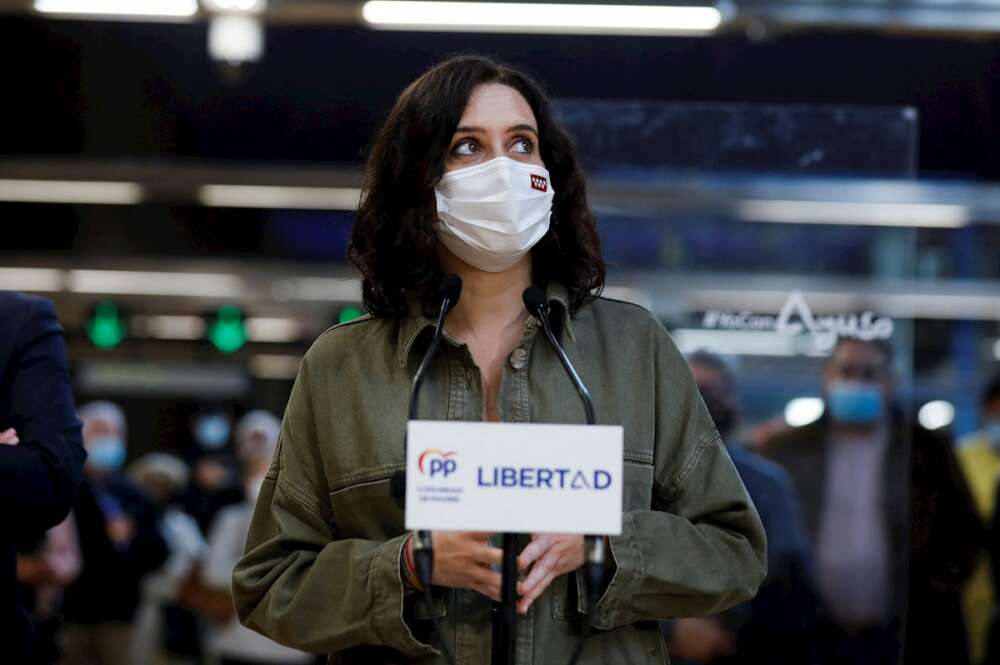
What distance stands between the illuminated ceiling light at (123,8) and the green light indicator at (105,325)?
4040 millimetres

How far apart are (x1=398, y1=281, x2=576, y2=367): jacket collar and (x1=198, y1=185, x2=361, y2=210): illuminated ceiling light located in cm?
592

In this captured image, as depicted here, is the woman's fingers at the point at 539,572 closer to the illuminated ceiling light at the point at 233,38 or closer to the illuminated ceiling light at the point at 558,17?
the illuminated ceiling light at the point at 558,17

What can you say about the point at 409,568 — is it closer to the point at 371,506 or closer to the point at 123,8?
the point at 371,506

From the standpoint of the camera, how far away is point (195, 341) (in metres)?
16.0

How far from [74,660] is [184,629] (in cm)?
89

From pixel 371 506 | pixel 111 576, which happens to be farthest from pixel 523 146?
pixel 111 576

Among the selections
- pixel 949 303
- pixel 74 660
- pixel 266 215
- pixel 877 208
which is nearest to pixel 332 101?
pixel 877 208

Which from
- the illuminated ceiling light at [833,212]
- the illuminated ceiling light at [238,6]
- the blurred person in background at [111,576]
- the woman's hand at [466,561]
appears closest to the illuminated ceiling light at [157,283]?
the blurred person in background at [111,576]

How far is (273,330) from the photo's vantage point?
48.0ft

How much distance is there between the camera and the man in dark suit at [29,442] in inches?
98.8

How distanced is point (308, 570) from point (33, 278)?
10367 millimetres

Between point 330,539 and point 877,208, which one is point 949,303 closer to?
point 877,208

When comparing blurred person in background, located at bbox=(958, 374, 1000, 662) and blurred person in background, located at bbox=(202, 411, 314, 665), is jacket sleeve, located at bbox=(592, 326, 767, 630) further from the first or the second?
blurred person in background, located at bbox=(958, 374, 1000, 662)

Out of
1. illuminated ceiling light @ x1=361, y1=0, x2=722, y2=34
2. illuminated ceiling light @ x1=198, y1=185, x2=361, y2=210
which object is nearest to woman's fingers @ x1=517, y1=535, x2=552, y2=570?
illuminated ceiling light @ x1=361, y1=0, x2=722, y2=34
